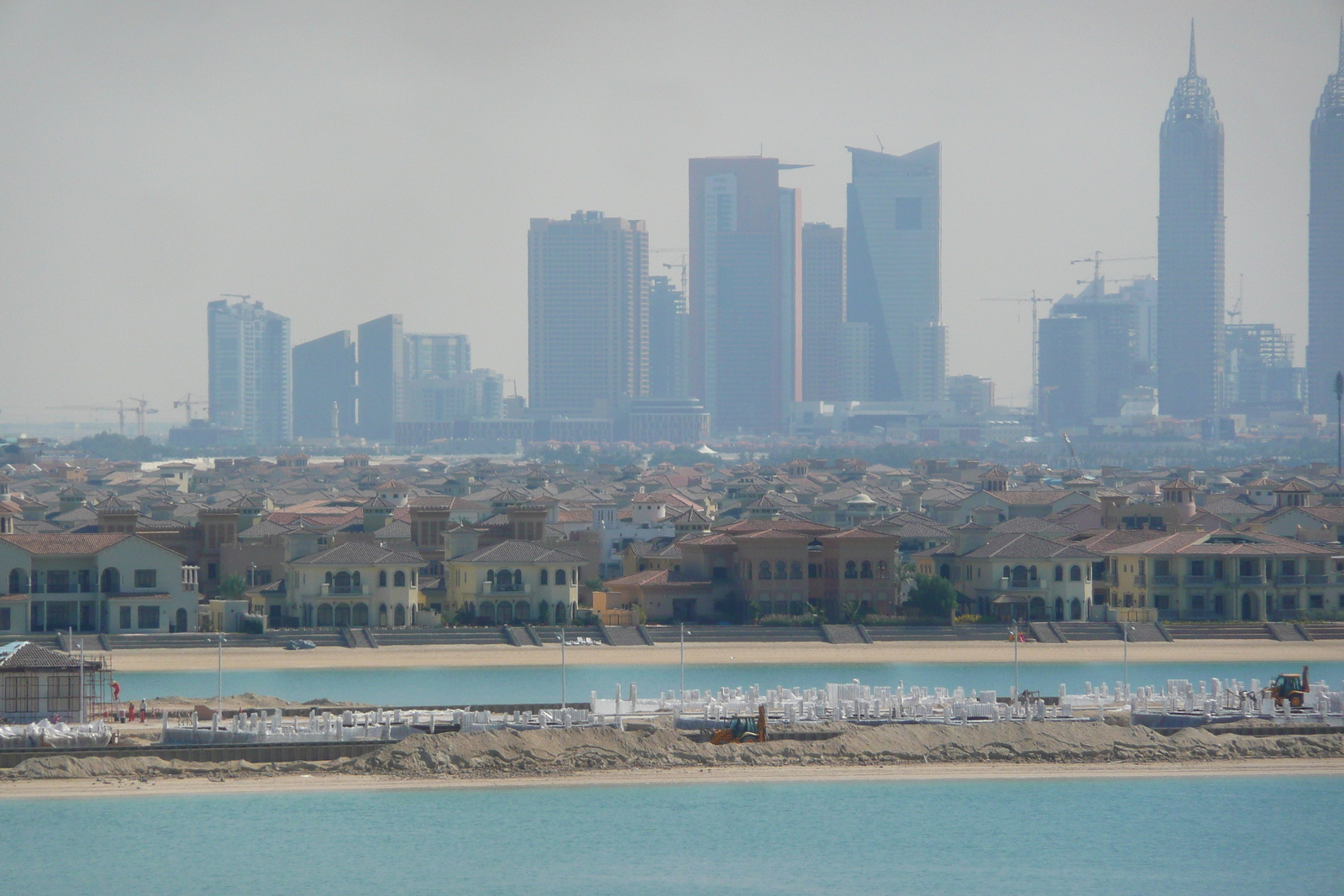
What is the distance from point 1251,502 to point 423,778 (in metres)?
76.3

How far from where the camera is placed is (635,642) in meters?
72.0

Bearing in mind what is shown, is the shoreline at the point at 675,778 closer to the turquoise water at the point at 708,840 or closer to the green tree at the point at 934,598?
the turquoise water at the point at 708,840

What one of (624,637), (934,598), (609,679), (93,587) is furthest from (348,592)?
(934,598)

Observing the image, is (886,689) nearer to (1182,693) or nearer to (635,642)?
(1182,693)

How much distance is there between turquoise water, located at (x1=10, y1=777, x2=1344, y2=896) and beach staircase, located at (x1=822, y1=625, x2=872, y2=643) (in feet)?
90.0

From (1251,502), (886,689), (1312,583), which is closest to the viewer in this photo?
(886,689)

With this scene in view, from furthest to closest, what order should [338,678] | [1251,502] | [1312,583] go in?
[1251,502] → [1312,583] → [338,678]

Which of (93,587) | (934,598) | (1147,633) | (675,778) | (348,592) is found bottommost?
(1147,633)

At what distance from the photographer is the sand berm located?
44406 mm

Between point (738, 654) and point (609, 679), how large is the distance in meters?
6.78

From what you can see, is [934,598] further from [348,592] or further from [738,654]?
[348,592]

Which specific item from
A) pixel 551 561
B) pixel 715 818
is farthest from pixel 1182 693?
pixel 551 561

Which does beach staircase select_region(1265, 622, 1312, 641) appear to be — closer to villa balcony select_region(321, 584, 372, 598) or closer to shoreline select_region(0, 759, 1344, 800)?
shoreline select_region(0, 759, 1344, 800)

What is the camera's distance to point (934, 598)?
76312mm
